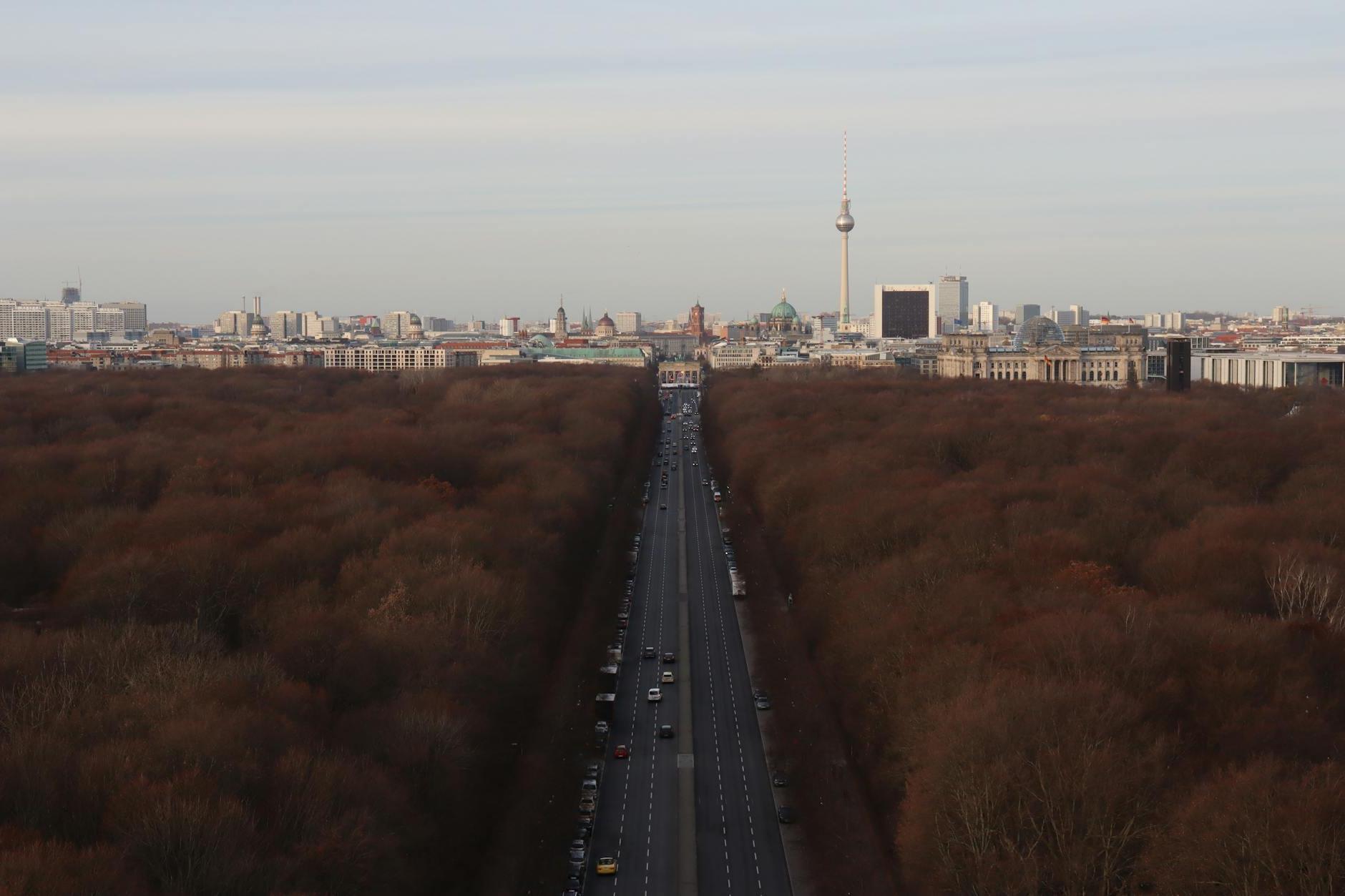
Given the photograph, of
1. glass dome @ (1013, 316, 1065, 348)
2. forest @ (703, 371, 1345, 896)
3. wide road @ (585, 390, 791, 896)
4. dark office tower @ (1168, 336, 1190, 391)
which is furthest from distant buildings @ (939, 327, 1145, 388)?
wide road @ (585, 390, 791, 896)

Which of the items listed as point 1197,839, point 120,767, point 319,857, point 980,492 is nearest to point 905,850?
point 1197,839

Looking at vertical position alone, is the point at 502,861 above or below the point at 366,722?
below

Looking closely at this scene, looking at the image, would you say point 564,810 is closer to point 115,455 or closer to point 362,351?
point 115,455

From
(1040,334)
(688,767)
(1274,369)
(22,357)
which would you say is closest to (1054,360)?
(1040,334)

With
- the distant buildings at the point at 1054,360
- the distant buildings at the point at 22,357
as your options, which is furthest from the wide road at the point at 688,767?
the distant buildings at the point at 22,357

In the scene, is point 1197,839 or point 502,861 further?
point 502,861

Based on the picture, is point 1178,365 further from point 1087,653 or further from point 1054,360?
point 1087,653

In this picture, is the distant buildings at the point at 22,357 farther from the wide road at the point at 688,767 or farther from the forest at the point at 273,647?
the wide road at the point at 688,767
